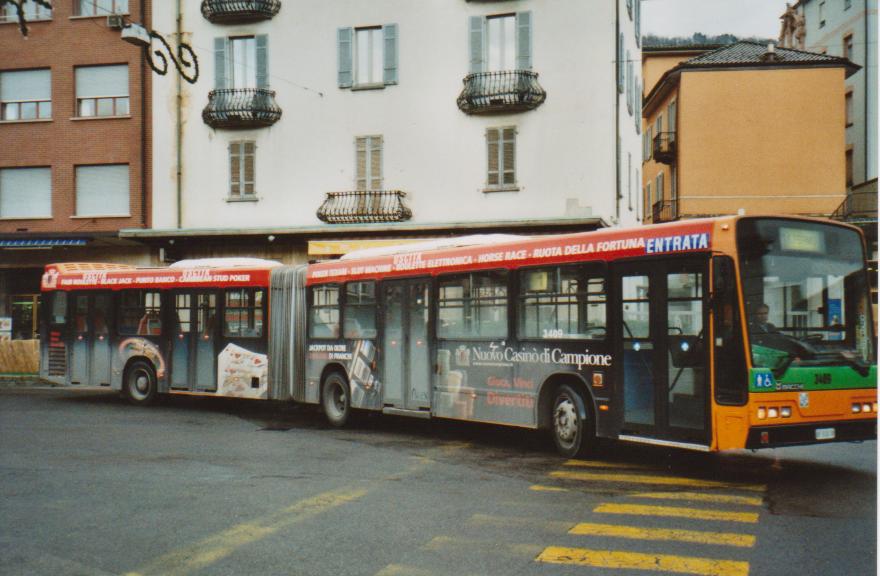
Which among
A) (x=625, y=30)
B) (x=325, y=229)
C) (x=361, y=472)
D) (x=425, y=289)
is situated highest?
(x=625, y=30)

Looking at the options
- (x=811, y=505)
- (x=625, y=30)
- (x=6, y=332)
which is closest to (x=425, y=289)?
(x=811, y=505)

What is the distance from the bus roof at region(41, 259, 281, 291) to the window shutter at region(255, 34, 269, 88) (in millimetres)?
10356

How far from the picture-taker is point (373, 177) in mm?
28031

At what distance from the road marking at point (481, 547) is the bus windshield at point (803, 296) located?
3627 millimetres

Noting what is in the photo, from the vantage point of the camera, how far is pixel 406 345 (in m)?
14.6

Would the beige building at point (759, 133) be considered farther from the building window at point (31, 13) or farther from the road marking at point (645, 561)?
the road marking at point (645, 561)

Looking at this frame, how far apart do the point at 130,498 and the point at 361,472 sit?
2.60 meters

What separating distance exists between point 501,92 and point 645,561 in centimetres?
2112

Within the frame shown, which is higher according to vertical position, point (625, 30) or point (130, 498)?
point (625, 30)

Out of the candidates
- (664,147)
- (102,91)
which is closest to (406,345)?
(102,91)

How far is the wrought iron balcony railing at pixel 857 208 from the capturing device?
36.8m

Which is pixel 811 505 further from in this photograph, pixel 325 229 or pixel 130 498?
pixel 325 229

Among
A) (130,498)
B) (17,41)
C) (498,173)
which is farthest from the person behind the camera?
(17,41)

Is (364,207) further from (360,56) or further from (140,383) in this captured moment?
(140,383)
